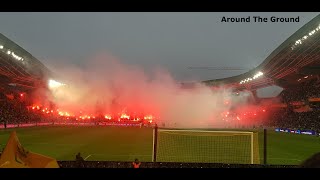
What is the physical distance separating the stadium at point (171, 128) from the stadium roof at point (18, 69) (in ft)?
0.41

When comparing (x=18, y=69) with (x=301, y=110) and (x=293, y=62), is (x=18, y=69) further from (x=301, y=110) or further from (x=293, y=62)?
(x=301, y=110)

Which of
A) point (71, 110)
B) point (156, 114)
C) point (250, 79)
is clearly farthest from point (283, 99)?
Result: point (71, 110)

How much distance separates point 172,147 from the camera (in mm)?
16156

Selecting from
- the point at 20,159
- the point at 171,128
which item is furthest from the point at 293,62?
the point at 20,159

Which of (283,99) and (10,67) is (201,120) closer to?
(283,99)

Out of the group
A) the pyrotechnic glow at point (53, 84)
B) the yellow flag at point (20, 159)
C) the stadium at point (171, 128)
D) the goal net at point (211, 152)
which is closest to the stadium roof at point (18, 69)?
the stadium at point (171, 128)

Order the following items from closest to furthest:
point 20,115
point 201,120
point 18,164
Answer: point 18,164, point 20,115, point 201,120

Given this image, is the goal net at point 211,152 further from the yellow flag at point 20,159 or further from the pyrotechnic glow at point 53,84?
the pyrotechnic glow at point 53,84

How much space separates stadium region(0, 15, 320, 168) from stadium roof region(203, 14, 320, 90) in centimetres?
11

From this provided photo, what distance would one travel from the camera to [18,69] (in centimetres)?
3909

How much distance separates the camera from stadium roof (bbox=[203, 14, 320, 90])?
1152 inches

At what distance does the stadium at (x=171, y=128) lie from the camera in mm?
12859

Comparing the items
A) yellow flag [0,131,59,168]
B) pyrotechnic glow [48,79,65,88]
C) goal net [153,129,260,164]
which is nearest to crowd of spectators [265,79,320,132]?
goal net [153,129,260,164]
